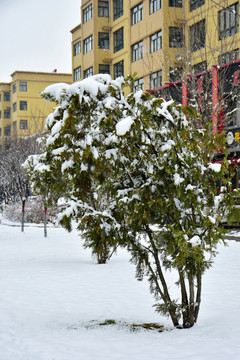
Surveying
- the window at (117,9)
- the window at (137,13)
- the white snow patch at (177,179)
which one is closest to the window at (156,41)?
the window at (137,13)

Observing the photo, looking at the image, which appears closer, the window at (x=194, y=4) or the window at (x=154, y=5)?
the window at (x=194, y=4)

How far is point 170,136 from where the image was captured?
7145mm

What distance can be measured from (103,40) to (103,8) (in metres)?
2.58

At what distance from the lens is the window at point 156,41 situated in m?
36.1

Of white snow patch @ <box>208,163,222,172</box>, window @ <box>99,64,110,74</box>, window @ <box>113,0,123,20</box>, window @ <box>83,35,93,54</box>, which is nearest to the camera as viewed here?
white snow patch @ <box>208,163,222,172</box>

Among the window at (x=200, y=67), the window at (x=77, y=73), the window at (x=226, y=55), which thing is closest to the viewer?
the window at (x=226, y=55)

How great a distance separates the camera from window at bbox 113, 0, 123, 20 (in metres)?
43.7

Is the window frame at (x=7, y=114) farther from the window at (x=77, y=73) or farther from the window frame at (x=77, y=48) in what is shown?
the window at (x=77, y=73)

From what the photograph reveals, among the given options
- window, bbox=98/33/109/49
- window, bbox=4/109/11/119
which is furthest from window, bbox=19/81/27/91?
window, bbox=98/33/109/49

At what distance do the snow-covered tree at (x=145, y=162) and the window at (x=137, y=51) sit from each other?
108 feet

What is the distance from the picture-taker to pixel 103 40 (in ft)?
151

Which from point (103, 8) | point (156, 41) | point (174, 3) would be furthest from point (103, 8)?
point (174, 3)

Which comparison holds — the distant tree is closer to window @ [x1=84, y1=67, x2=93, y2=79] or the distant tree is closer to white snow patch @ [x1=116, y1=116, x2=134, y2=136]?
window @ [x1=84, y1=67, x2=93, y2=79]

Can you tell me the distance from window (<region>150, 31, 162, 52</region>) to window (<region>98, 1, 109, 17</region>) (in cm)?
975
